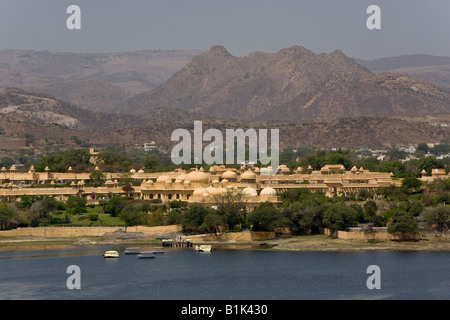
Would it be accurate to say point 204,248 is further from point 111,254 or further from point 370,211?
point 370,211

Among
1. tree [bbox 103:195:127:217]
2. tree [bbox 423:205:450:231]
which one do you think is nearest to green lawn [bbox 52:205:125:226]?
tree [bbox 103:195:127:217]

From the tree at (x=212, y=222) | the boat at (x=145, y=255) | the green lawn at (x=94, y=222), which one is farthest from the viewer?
the green lawn at (x=94, y=222)

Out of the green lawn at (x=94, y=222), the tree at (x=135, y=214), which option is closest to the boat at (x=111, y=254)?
the tree at (x=135, y=214)

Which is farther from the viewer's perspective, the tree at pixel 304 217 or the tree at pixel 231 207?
the tree at pixel 231 207

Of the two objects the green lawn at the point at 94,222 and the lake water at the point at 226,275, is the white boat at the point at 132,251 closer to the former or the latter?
the lake water at the point at 226,275

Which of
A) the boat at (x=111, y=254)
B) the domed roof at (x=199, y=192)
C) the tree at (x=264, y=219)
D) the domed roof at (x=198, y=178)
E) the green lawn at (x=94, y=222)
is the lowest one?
the boat at (x=111, y=254)
